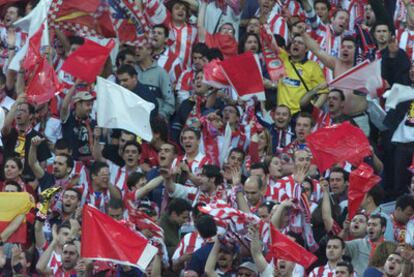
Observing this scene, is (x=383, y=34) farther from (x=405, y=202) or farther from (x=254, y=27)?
(x=405, y=202)

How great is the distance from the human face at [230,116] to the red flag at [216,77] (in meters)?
0.45

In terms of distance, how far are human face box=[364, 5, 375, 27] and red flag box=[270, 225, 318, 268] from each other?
19.7 ft

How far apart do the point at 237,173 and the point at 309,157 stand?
887mm

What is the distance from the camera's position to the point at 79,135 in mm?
28266

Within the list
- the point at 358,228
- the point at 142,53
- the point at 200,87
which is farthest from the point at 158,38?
the point at 358,228

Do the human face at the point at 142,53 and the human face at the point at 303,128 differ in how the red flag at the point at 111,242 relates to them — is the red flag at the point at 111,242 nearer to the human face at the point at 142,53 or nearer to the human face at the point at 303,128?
the human face at the point at 303,128

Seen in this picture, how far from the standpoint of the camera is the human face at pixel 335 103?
28172 millimetres

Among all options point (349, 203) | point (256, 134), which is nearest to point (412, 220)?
point (349, 203)

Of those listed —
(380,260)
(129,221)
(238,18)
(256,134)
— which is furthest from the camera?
(238,18)

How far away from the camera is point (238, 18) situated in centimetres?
3044

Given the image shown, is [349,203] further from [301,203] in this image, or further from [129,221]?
[129,221]

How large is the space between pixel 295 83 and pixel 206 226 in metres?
3.91

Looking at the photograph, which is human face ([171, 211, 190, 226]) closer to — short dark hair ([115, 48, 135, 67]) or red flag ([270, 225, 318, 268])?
red flag ([270, 225, 318, 268])

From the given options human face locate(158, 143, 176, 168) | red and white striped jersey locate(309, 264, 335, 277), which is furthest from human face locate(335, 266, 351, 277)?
human face locate(158, 143, 176, 168)
